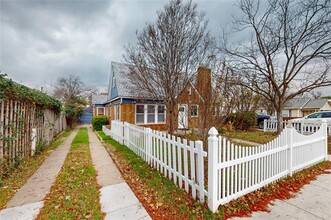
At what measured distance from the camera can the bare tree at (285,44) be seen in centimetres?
866

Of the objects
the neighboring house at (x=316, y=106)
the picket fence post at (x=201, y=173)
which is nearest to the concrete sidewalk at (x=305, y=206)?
the picket fence post at (x=201, y=173)

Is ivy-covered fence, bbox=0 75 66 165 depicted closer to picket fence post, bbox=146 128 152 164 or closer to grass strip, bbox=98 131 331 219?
grass strip, bbox=98 131 331 219

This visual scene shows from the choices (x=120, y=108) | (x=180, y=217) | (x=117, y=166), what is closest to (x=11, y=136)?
(x=117, y=166)

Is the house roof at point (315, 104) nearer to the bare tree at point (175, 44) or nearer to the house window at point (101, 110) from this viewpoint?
the bare tree at point (175, 44)

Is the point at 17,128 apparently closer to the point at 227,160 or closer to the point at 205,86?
the point at 205,86

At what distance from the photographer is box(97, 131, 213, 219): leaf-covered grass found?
2.77 meters

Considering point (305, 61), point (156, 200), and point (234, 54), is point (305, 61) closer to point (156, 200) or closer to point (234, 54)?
point (234, 54)

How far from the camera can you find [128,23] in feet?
28.7

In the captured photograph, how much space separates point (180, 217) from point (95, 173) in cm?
294

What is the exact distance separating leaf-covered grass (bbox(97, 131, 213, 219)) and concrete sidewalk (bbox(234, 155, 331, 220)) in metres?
0.97

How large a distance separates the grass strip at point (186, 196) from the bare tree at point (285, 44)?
6325 mm

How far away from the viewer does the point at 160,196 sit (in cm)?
331

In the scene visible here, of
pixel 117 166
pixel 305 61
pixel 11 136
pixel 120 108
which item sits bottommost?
pixel 117 166

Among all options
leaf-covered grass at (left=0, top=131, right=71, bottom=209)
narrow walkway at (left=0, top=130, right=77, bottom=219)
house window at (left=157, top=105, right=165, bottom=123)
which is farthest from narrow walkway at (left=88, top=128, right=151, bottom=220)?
house window at (left=157, top=105, right=165, bottom=123)
